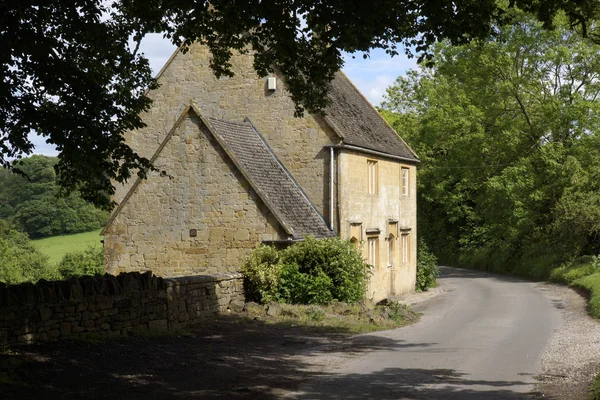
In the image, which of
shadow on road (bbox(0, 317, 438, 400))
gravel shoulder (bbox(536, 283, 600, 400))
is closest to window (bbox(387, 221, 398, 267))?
gravel shoulder (bbox(536, 283, 600, 400))

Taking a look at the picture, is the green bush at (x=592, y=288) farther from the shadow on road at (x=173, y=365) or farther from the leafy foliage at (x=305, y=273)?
the shadow on road at (x=173, y=365)

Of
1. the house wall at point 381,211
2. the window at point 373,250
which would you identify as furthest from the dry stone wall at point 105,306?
the window at point 373,250

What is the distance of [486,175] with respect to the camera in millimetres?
48781

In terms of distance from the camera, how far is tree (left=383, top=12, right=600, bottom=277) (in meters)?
42.2

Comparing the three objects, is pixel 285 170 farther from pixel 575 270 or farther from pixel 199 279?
pixel 575 270

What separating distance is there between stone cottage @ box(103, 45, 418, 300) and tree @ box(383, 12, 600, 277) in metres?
12.4

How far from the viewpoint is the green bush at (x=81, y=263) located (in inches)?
1947

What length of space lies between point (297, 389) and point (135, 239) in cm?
1497

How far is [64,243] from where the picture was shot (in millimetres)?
70938

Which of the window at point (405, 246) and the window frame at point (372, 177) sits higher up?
the window frame at point (372, 177)

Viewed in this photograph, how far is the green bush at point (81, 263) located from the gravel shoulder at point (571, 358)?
3199cm

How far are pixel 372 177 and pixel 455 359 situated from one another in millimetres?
16019

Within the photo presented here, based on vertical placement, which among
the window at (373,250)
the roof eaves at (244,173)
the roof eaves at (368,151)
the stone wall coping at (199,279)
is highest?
the roof eaves at (368,151)

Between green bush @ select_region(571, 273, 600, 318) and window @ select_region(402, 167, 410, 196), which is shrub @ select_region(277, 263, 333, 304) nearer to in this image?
green bush @ select_region(571, 273, 600, 318)
